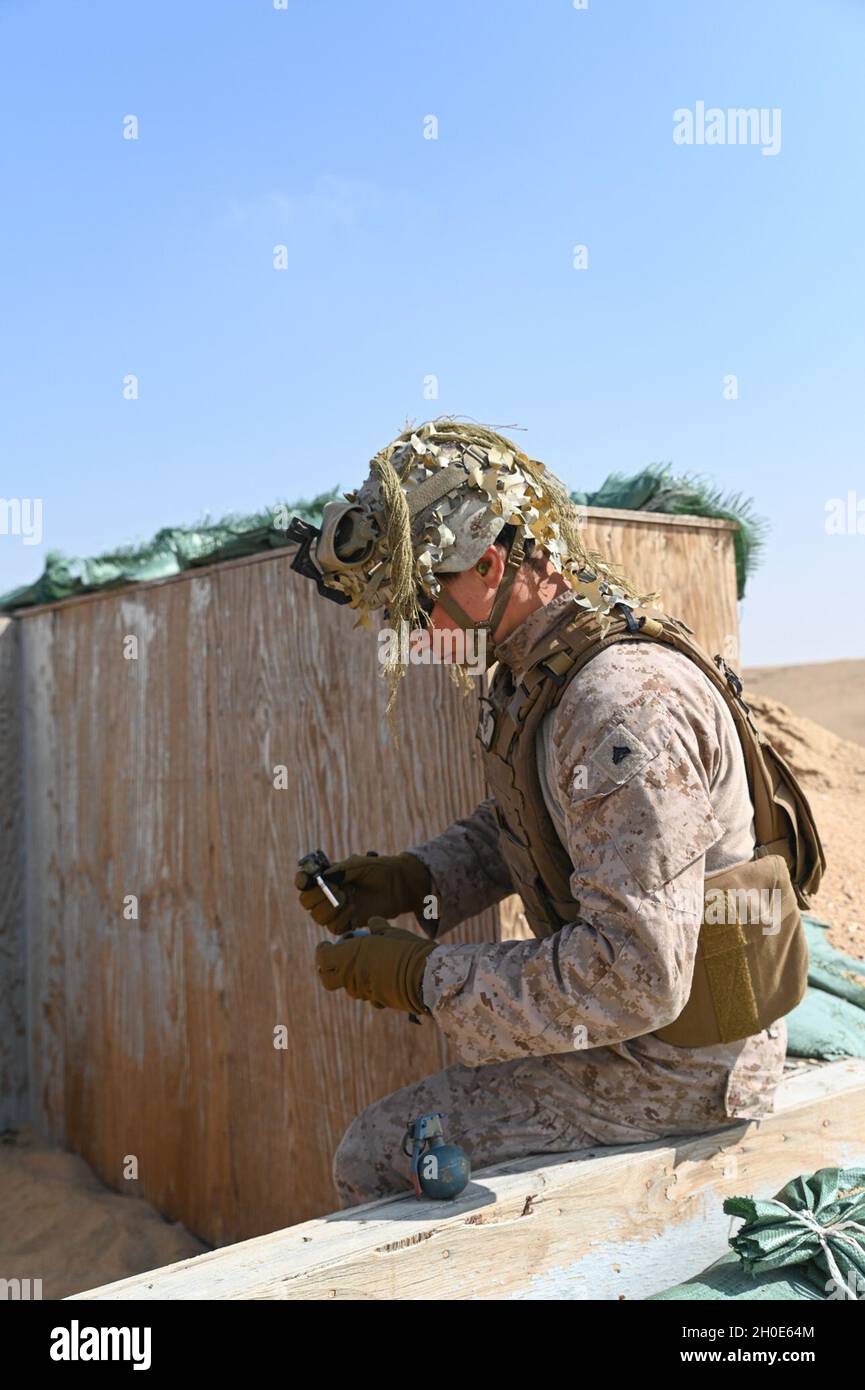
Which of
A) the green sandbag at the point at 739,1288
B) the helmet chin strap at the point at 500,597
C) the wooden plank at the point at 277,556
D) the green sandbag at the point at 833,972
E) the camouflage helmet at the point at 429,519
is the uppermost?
the wooden plank at the point at 277,556

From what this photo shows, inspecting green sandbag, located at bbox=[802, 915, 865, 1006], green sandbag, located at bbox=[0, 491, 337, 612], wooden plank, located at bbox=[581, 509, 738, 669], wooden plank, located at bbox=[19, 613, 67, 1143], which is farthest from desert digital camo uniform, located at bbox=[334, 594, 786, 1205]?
wooden plank, located at bbox=[19, 613, 67, 1143]

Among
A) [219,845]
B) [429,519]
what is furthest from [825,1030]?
[219,845]

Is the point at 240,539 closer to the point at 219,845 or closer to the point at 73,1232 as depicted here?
the point at 219,845

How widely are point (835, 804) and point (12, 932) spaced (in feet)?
17.0

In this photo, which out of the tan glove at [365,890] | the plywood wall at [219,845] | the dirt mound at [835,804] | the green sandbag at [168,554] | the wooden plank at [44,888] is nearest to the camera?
the tan glove at [365,890]

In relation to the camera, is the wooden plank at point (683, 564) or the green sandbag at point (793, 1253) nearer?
the green sandbag at point (793, 1253)

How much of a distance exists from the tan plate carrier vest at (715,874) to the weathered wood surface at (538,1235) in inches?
12.0

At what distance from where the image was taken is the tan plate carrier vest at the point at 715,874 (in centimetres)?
237

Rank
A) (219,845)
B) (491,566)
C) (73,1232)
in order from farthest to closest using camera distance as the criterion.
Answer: (73,1232) < (219,845) < (491,566)

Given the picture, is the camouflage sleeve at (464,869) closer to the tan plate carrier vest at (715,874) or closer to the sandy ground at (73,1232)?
the tan plate carrier vest at (715,874)

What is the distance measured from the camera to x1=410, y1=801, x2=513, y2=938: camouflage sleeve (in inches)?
117

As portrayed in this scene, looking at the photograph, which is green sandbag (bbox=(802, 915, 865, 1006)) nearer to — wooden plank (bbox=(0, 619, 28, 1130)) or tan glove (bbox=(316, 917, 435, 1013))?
tan glove (bbox=(316, 917, 435, 1013))

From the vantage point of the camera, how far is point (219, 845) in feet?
14.5

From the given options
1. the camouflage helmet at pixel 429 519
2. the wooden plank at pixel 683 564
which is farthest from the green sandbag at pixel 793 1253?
the wooden plank at pixel 683 564
